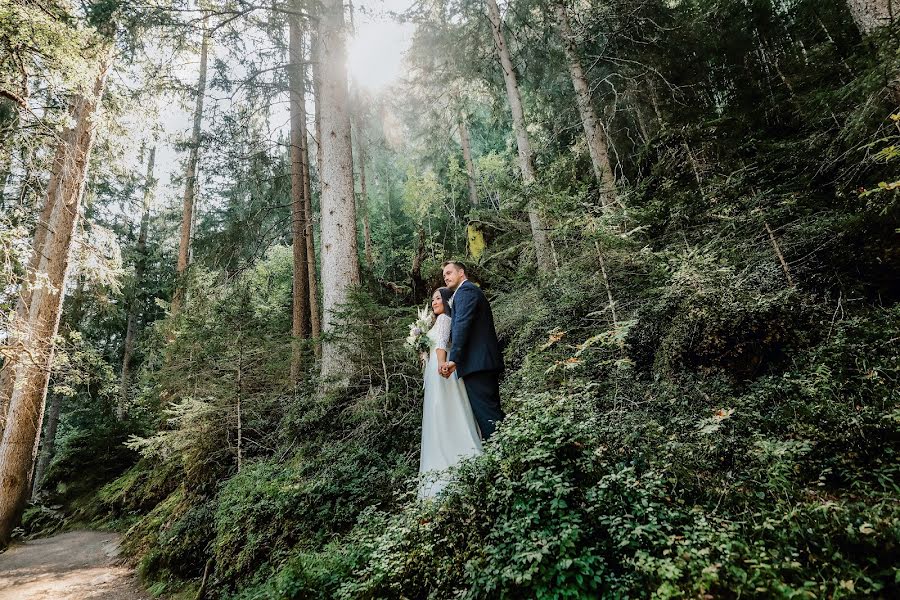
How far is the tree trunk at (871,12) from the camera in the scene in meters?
5.31

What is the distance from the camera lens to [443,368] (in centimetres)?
425

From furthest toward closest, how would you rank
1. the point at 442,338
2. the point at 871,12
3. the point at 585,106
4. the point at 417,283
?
the point at 417,283, the point at 585,106, the point at 871,12, the point at 442,338

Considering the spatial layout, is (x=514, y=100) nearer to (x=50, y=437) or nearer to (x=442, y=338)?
(x=442, y=338)

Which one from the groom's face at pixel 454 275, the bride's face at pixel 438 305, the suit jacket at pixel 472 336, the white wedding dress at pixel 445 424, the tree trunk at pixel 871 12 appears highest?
the tree trunk at pixel 871 12

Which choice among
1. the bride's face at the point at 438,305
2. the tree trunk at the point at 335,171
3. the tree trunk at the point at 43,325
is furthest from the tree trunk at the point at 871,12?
the tree trunk at the point at 43,325

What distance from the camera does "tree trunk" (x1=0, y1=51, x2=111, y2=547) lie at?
304 inches

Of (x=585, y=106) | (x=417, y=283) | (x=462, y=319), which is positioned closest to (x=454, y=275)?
(x=462, y=319)

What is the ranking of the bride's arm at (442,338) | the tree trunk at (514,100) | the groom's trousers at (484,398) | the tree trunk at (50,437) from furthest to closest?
1. the tree trunk at (50,437)
2. the tree trunk at (514,100)
3. the bride's arm at (442,338)
4. the groom's trousers at (484,398)

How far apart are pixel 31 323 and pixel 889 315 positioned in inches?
512

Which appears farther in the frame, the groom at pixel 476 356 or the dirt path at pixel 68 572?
the dirt path at pixel 68 572

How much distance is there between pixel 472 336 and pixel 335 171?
5373 millimetres

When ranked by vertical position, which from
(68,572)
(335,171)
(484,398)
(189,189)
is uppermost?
(189,189)

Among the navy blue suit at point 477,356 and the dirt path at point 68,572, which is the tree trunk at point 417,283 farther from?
the dirt path at point 68,572

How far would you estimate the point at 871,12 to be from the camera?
18.0ft
